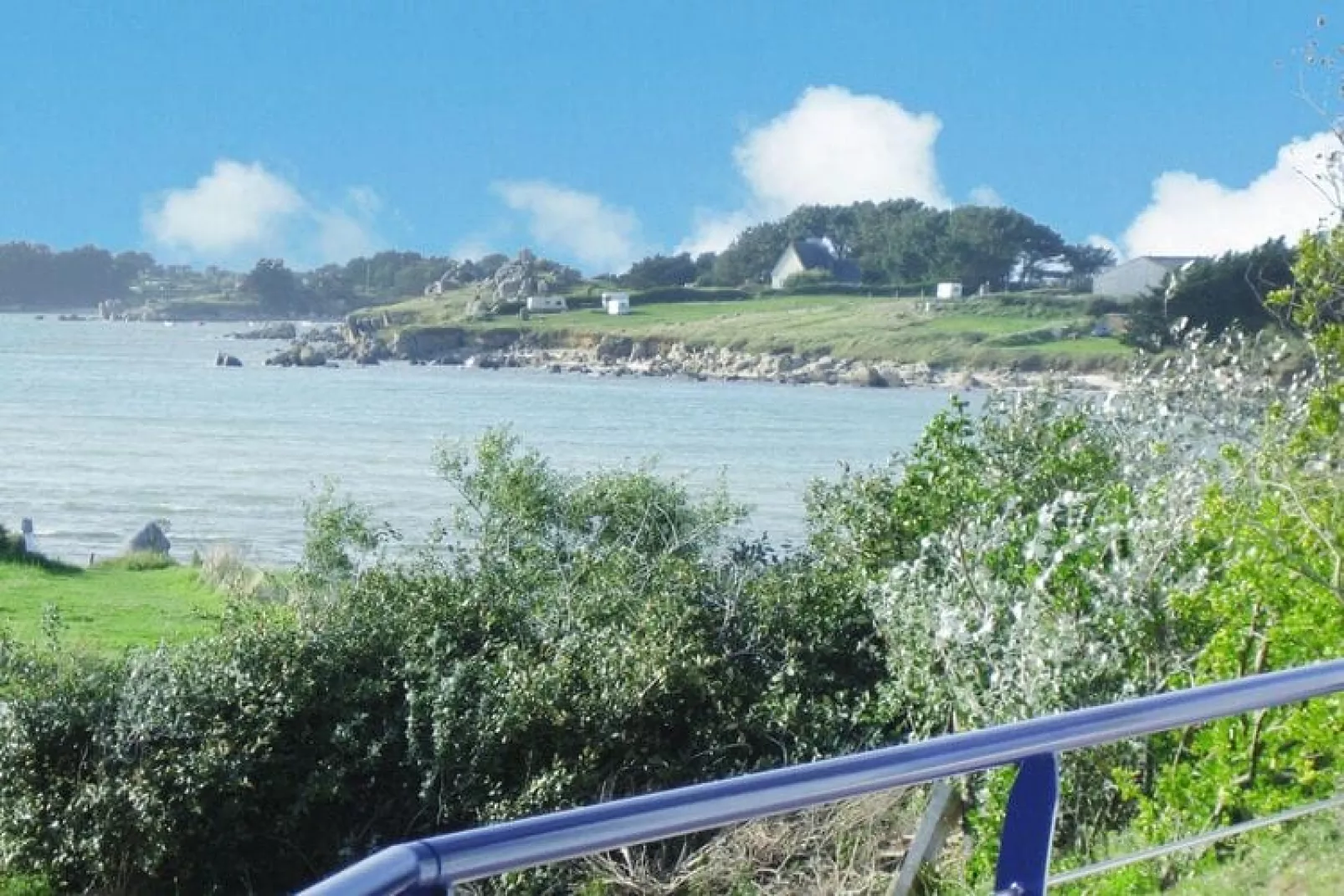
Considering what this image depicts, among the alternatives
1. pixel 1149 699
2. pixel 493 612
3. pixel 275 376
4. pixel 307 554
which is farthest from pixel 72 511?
pixel 275 376

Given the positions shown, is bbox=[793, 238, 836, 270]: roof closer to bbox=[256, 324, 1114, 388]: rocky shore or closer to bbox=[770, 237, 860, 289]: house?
bbox=[770, 237, 860, 289]: house

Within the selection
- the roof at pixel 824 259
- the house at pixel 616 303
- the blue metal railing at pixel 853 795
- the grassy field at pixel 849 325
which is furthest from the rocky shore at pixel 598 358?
the blue metal railing at pixel 853 795

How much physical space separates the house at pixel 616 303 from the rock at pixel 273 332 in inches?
1334

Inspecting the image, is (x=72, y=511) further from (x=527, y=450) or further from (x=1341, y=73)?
(x=1341, y=73)

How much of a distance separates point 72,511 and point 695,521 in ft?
98.6

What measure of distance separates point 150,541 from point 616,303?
193 feet

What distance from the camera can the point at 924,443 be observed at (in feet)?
43.7

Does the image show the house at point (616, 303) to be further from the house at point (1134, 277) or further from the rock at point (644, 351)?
the house at point (1134, 277)

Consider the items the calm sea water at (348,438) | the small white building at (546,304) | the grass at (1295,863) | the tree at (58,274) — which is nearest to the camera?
the grass at (1295,863)

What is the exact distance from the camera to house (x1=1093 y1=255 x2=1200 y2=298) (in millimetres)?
23670

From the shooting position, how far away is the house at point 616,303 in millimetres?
88750

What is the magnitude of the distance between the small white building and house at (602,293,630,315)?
206cm

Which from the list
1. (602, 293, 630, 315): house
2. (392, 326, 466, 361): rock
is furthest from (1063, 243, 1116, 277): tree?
(392, 326, 466, 361): rock

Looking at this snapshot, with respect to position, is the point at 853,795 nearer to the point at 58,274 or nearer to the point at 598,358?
the point at 598,358
